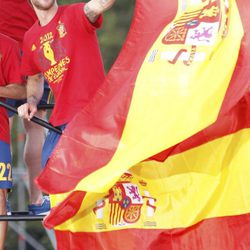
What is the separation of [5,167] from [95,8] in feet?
4.17

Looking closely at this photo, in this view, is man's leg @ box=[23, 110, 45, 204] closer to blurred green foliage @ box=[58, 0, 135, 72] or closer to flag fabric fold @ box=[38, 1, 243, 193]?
flag fabric fold @ box=[38, 1, 243, 193]

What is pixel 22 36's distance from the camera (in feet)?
28.7

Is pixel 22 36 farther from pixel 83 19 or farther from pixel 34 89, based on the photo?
pixel 83 19

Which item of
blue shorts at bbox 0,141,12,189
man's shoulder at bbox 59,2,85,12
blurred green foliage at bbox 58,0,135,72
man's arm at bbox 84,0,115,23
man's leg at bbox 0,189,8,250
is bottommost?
man's leg at bbox 0,189,8,250

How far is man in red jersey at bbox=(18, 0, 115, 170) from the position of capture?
25.2 feet

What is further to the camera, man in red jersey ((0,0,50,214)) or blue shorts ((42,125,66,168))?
man in red jersey ((0,0,50,214))

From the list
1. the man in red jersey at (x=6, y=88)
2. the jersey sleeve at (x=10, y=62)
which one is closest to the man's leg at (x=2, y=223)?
the man in red jersey at (x=6, y=88)

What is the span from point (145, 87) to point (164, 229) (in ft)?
2.65

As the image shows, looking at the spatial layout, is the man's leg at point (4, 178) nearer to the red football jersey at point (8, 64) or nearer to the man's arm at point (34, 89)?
the red football jersey at point (8, 64)

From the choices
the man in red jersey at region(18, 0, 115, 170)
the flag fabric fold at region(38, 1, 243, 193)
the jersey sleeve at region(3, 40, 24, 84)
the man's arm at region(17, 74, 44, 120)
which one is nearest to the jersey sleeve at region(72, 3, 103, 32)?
the man in red jersey at region(18, 0, 115, 170)

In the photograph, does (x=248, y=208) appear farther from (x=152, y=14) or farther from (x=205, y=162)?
(x=152, y=14)

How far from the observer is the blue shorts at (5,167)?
324 inches

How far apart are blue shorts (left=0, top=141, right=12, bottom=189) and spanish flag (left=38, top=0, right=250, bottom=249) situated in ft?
2.33

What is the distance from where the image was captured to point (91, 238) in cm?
766
